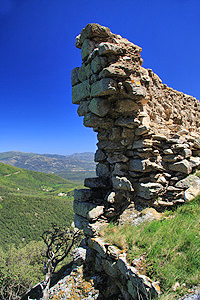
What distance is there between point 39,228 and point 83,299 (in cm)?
7645

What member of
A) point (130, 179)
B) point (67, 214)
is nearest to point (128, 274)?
point (130, 179)

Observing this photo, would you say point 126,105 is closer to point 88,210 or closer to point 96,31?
point 96,31

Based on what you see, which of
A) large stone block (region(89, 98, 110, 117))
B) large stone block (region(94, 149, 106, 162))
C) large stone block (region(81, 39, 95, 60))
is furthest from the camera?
large stone block (region(94, 149, 106, 162))

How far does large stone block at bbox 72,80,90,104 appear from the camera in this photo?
6.25 meters

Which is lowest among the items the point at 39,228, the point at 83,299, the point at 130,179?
the point at 39,228

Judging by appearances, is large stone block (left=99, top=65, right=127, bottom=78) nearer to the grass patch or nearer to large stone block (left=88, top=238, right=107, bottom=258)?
the grass patch

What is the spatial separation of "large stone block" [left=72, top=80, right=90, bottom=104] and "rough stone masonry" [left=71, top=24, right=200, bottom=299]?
0.04 metres

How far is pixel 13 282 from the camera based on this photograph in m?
18.4

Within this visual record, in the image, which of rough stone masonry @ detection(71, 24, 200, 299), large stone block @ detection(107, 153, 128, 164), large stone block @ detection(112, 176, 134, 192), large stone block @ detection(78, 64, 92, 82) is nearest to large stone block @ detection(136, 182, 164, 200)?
rough stone masonry @ detection(71, 24, 200, 299)

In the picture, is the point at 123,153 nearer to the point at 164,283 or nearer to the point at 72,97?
the point at 72,97

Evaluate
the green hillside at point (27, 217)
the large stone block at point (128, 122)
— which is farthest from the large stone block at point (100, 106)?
the green hillside at point (27, 217)

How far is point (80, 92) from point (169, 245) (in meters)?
5.82

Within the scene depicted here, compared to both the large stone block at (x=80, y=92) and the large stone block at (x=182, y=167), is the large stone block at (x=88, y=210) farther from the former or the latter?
the large stone block at (x=80, y=92)

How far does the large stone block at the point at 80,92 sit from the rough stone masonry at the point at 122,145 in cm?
4
